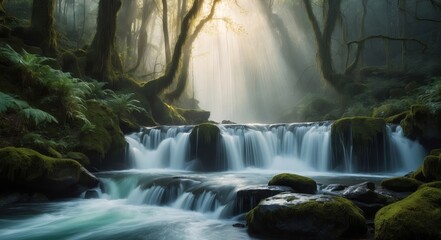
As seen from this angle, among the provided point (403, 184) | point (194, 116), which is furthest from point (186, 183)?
point (194, 116)

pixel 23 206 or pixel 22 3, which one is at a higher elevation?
pixel 22 3

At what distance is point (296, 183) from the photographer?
7.01 meters

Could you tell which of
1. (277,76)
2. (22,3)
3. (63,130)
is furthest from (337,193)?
(277,76)

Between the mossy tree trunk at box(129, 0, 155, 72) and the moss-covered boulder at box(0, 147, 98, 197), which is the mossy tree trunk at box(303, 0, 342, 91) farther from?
the moss-covered boulder at box(0, 147, 98, 197)

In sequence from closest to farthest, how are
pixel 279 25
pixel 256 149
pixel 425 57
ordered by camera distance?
pixel 256 149 < pixel 425 57 < pixel 279 25

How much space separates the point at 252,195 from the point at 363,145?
6611mm

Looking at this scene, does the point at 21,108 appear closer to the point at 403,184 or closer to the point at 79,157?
the point at 79,157

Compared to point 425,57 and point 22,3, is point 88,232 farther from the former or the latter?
point 425,57

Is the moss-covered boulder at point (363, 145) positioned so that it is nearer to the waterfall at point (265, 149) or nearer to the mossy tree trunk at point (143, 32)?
the waterfall at point (265, 149)

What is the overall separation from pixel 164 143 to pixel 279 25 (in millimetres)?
27644

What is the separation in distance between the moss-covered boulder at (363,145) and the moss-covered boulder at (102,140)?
26.6 ft

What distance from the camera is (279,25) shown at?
124 feet

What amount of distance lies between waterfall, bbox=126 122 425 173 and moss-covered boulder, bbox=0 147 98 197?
4.48 meters

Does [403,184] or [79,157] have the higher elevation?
[79,157]
